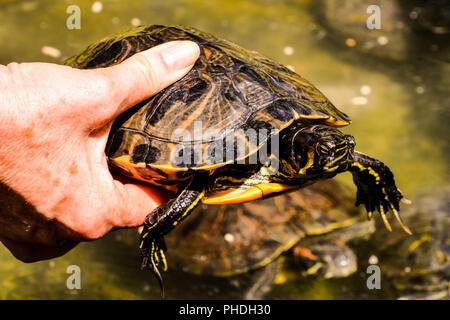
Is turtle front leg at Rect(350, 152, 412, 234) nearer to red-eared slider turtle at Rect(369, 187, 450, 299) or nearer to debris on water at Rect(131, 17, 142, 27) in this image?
red-eared slider turtle at Rect(369, 187, 450, 299)

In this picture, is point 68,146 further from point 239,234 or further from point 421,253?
point 421,253

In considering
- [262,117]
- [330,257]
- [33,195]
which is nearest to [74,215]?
[33,195]

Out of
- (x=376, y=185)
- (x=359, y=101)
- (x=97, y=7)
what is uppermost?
(x=97, y=7)

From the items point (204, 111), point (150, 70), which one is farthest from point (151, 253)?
point (150, 70)

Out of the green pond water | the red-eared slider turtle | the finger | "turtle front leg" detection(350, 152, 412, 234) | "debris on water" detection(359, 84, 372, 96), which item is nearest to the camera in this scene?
the finger

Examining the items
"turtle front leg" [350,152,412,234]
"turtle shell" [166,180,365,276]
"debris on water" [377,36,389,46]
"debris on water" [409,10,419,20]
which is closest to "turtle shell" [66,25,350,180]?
"turtle front leg" [350,152,412,234]

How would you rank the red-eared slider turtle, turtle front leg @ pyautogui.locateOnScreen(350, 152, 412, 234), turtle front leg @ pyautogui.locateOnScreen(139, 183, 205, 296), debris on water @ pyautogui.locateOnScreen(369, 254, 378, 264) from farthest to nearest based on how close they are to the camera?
debris on water @ pyautogui.locateOnScreen(369, 254, 378, 264), the red-eared slider turtle, turtle front leg @ pyautogui.locateOnScreen(350, 152, 412, 234), turtle front leg @ pyautogui.locateOnScreen(139, 183, 205, 296)

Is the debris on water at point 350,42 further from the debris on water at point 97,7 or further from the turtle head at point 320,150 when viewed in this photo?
the turtle head at point 320,150

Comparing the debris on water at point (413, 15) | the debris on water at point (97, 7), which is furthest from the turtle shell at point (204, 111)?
the debris on water at point (413, 15)

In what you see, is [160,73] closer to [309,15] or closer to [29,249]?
[29,249]
